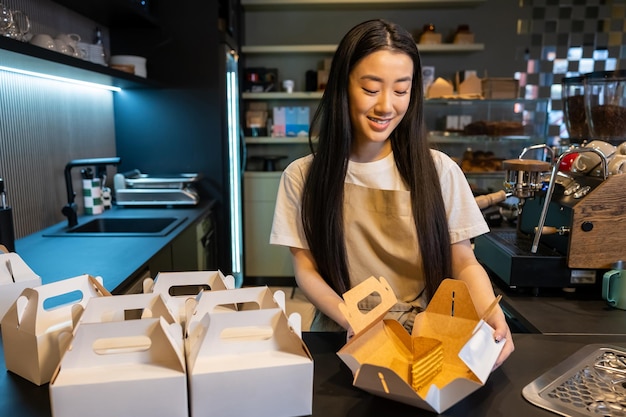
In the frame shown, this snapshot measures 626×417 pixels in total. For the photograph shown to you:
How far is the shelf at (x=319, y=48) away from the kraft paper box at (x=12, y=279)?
10.4ft

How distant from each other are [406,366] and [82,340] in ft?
1.81

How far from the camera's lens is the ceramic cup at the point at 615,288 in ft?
4.33

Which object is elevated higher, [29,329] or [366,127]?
[366,127]

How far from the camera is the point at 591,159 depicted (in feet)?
4.83

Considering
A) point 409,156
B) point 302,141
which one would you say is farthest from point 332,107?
point 302,141

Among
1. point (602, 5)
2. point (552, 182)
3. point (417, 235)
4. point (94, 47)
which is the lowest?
point (417, 235)

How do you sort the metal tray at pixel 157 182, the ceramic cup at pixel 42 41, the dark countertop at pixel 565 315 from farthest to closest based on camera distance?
the metal tray at pixel 157 182 < the ceramic cup at pixel 42 41 < the dark countertop at pixel 565 315

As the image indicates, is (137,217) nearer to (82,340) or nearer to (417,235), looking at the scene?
(417,235)

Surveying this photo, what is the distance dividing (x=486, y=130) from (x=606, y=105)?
1.88 m

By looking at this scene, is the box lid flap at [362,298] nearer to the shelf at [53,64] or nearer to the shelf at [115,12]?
the shelf at [53,64]

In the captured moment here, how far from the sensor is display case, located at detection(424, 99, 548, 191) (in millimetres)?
3709

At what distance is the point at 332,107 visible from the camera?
4.15 feet

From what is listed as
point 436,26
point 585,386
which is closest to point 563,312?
point 585,386

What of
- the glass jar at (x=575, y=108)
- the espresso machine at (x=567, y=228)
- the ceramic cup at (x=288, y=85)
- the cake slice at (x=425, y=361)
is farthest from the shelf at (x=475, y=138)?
the cake slice at (x=425, y=361)
